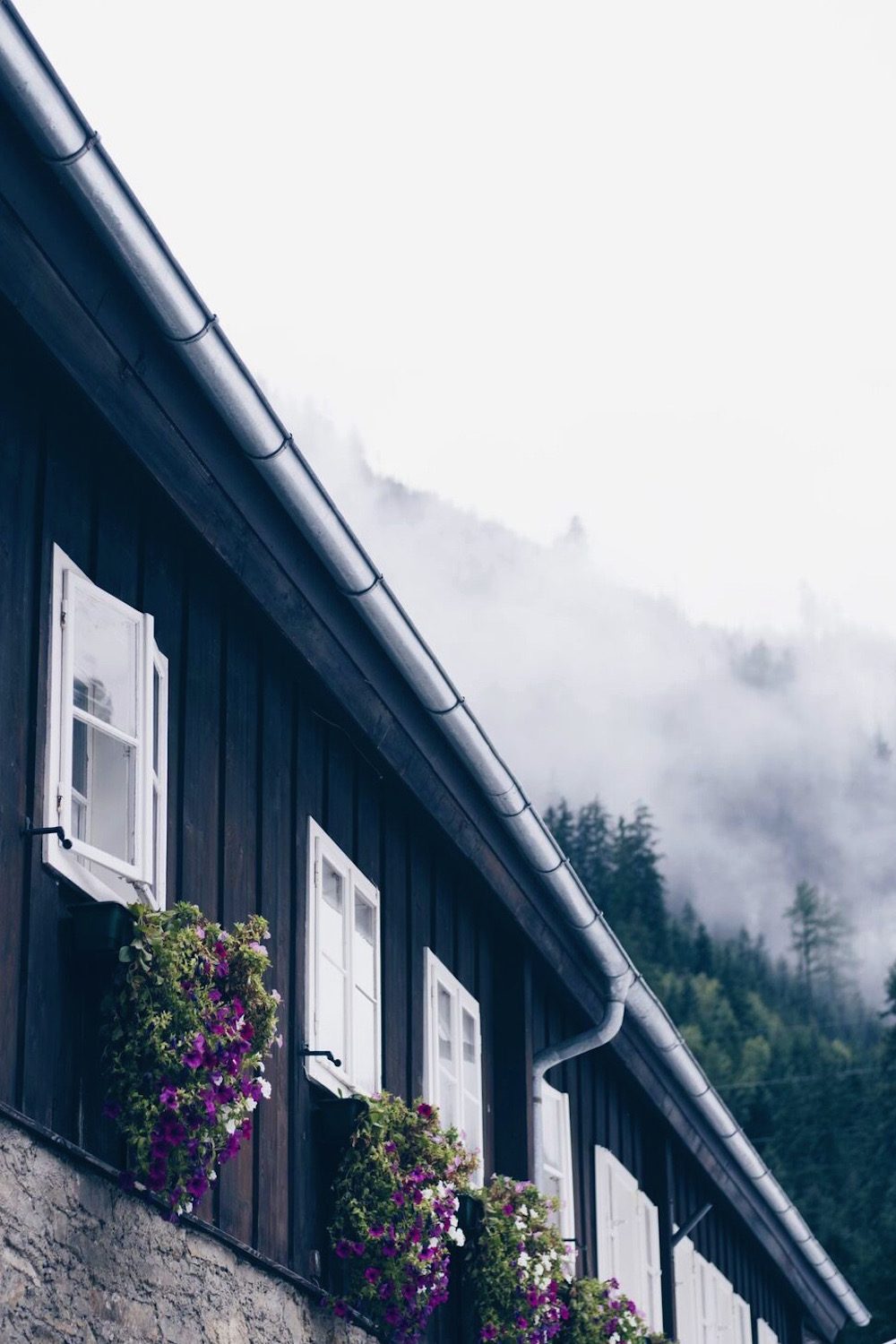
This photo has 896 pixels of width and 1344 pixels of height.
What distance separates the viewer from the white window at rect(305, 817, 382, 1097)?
27.0ft

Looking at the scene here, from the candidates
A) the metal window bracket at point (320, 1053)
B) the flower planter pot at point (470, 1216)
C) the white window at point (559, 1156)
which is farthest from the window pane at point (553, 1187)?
the metal window bracket at point (320, 1053)

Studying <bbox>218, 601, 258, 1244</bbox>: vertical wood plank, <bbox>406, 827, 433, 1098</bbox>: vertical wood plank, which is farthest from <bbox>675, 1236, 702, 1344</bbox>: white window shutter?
<bbox>218, 601, 258, 1244</bbox>: vertical wood plank

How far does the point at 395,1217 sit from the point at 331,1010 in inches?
34.8

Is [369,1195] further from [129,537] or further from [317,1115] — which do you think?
[129,537]

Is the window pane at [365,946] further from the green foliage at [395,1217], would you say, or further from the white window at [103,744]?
the white window at [103,744]

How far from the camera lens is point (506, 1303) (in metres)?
9.50

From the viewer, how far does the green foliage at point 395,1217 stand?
313 inches

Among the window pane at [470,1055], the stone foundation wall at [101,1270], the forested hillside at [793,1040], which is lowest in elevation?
the stone foundation wall at [101,1270]

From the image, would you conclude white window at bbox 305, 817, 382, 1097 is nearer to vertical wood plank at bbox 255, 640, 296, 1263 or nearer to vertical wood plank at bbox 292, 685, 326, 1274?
vertical wood plank at bbox 292, 685, 326, 1274

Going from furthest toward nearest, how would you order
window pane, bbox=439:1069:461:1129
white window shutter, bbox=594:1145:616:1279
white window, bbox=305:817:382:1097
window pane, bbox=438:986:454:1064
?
1. white window shutter, bbox=594:1145:616:1279
2. window pane, bbox=438:986:454:1064
3. window pane, bbox=439:1069:461:1129
4. white window, bbox=305:817:382:1097

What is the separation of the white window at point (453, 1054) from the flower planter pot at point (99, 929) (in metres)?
3.82

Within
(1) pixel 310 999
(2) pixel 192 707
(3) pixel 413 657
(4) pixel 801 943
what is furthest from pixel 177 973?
(4) pixel 801 943

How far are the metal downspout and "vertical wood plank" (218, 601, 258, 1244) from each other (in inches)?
146

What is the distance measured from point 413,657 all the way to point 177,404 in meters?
2.12
